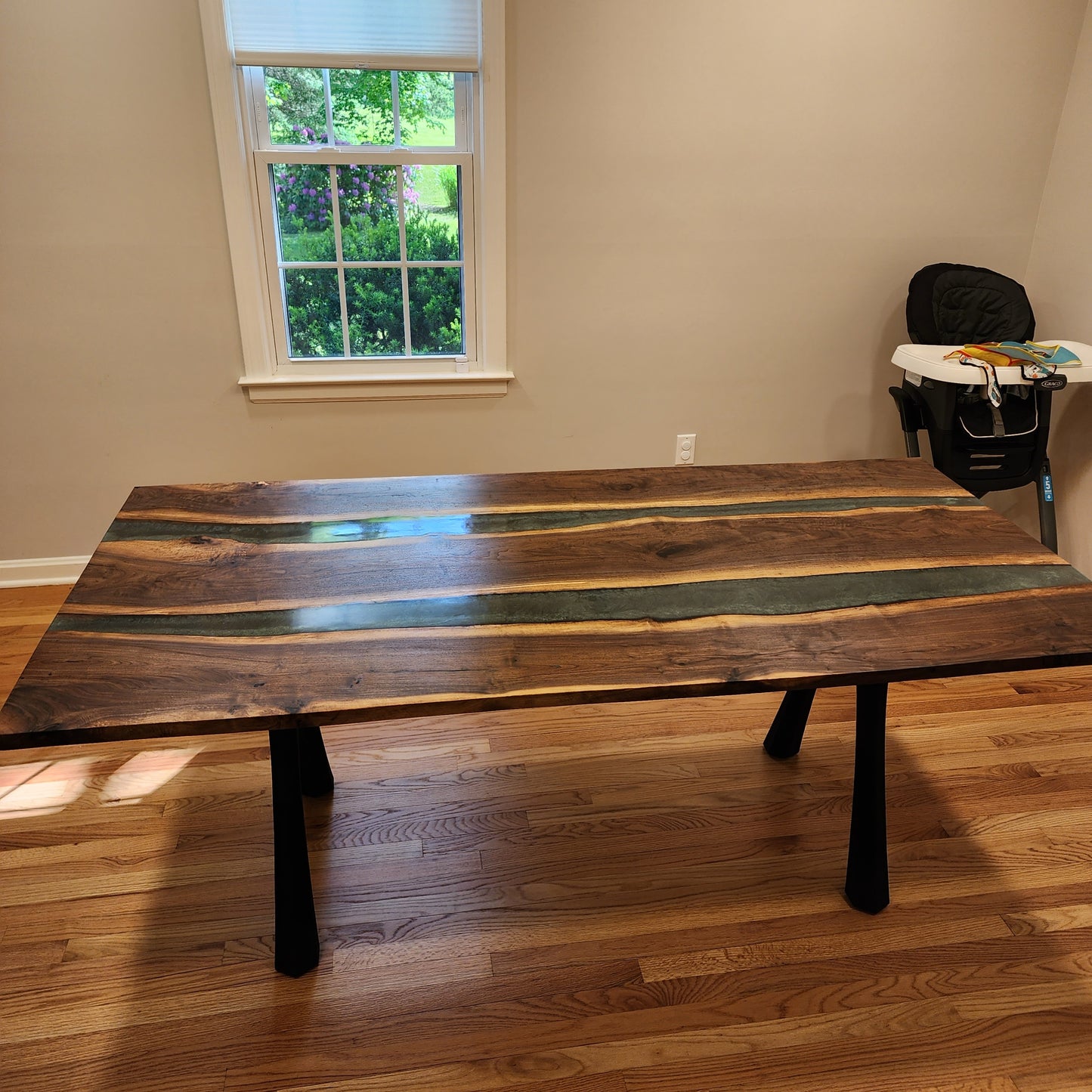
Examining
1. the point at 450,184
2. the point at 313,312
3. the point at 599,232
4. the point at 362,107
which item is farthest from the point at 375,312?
the point at 599,232

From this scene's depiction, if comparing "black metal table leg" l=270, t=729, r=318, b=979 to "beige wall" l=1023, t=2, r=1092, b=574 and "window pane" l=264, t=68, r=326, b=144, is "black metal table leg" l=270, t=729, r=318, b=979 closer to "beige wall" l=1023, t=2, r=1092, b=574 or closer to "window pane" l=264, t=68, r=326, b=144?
"window pane" l=264, t=68, r=326, b=144

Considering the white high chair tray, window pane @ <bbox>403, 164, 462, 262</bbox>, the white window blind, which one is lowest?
the white high chair tray

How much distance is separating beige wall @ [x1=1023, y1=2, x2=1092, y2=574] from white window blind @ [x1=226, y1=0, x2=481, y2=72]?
1.96m

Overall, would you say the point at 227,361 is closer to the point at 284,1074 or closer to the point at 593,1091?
the point at 284,1074

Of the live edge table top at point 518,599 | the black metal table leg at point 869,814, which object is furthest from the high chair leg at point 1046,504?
the black metal table leg at point 869,814

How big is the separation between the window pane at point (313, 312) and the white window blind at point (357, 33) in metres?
0.62

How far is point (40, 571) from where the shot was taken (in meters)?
3.00

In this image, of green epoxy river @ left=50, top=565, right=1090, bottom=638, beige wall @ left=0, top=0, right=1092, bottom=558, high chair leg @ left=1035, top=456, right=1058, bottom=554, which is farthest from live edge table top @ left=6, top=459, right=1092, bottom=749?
beige wall @ left=0, top=0, right=1092, bottom=558

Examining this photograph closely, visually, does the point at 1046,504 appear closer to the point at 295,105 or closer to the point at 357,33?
the point at 357,33

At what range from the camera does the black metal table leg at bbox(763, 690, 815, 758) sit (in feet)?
7.00

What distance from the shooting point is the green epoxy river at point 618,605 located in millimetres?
1434

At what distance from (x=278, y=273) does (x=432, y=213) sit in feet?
1.75

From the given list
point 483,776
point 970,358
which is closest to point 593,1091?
point 483,776

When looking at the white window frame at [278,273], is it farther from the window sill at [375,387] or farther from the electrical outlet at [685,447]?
the electrical outlet at [685,447]
